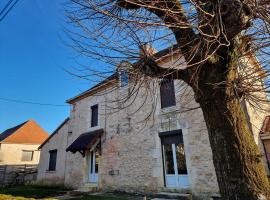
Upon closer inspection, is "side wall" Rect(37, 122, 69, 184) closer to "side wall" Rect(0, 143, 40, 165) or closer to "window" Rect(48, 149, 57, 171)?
"window" Rect(48, 149, 57, 171)

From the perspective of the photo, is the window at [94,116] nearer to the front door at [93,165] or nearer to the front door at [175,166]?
the front door at [93,165]

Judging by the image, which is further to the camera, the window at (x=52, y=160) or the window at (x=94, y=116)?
the window at (x=52, y=160)

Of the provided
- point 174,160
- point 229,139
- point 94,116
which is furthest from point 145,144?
point 229,139

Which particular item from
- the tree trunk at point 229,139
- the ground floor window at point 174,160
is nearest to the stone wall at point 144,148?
the ground floor window at point 174,160

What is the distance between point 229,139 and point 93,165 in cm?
1098

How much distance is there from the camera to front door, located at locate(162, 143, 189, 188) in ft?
28.0

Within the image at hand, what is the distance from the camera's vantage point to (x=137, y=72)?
383 cm

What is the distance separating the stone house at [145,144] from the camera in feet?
26.6

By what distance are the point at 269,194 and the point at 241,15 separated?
85.1 inches

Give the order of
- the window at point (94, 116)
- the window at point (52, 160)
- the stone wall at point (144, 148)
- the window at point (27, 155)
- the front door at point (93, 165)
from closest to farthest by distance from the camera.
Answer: the stone wall at point (144, 148)
the front door at point (93, 165)
the window at point (94, 116)
the window at point (52, 160)
the window at point (27, 155)

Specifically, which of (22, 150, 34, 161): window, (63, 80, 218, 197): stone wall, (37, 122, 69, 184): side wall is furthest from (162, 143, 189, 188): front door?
(22, 150, 34, 161): window

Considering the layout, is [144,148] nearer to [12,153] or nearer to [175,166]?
[175,166]

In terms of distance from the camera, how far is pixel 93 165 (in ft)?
40.7

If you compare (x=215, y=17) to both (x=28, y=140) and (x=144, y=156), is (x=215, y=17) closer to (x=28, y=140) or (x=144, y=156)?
(x=144, y=156)
